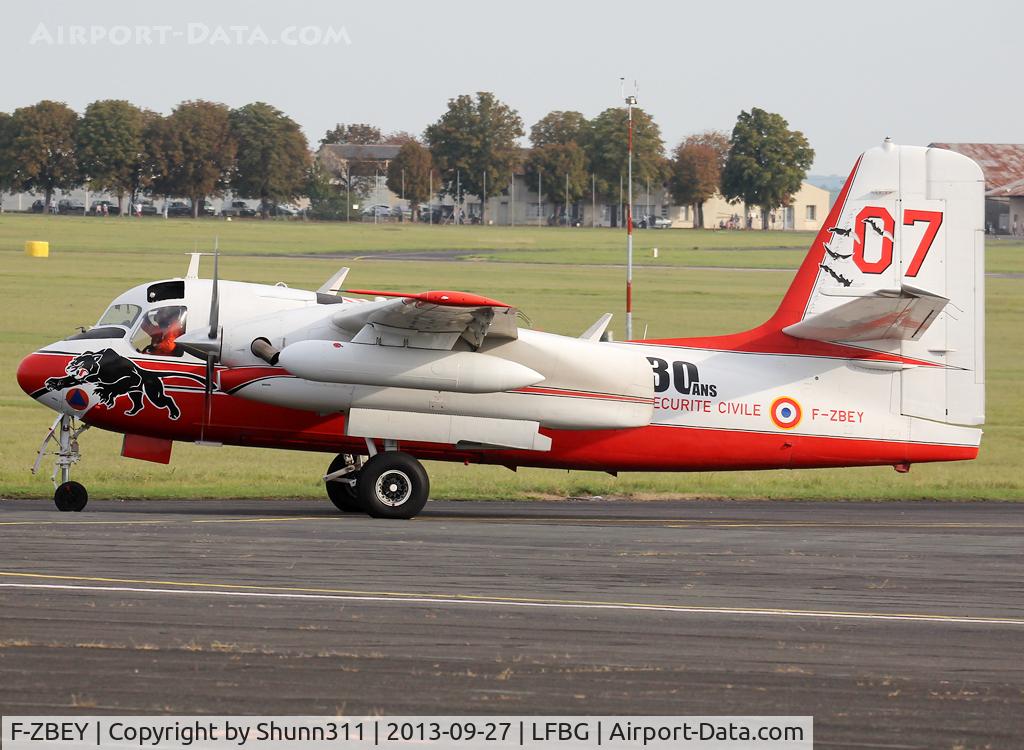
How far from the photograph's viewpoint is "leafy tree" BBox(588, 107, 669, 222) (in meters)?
156

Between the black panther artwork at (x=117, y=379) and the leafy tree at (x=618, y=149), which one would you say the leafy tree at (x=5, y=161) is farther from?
the black panther artwork at (x=117, y=379)

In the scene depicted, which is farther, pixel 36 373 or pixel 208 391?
pixel 208 391

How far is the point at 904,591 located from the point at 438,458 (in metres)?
7.72

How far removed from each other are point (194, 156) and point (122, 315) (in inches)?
5132

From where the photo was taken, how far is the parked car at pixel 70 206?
15562 centimetres

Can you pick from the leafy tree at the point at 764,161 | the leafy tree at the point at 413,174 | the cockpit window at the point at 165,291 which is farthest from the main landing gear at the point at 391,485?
the leafy tree at the point at 413,174

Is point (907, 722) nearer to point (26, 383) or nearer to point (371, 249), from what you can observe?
point (26, 383)

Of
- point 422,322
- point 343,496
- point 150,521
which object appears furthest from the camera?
point 343,496

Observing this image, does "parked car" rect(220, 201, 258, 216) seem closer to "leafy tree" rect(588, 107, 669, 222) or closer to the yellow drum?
"leafy tree" rect(588, 107, 669, 222)

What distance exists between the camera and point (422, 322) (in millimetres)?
17531

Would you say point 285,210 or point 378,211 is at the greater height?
point 378,211

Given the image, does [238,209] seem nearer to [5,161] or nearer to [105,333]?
[5,161]

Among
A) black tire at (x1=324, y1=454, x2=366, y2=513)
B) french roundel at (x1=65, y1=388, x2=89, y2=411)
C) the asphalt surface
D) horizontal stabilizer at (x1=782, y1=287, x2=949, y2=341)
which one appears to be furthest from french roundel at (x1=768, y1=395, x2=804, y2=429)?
french roundel at (x1=65, y1=388, x2=89, y2=411)

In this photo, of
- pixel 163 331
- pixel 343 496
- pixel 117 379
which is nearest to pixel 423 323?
pixel 343 496
